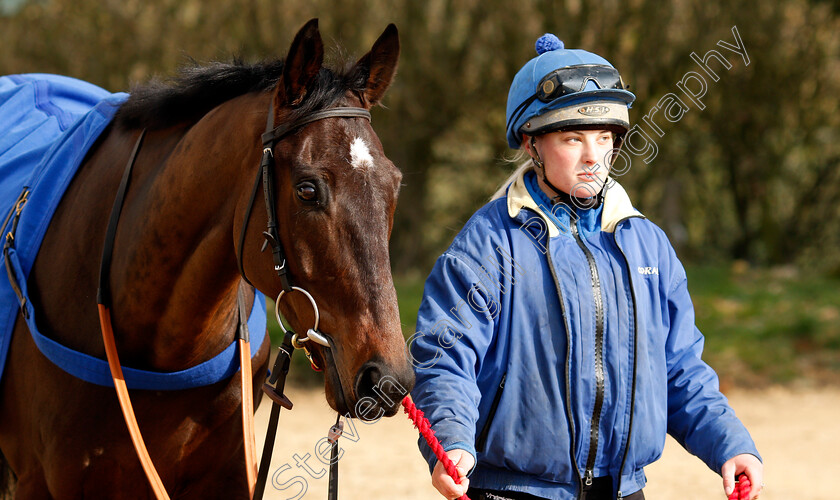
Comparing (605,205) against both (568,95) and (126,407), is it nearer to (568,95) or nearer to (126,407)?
(568,95)

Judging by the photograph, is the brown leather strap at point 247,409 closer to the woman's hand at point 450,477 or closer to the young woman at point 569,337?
the young woman at point 569,337

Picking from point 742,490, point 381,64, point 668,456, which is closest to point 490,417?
point 742,490

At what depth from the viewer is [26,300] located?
2.28 meters

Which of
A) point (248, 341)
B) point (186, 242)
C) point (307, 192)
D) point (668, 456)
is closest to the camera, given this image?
point (307, 192)

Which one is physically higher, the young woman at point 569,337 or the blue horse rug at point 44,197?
the young woman at point 569,337

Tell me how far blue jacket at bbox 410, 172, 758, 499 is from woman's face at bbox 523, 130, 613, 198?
10cm

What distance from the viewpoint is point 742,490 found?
6.23ft

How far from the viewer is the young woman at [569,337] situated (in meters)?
1.98

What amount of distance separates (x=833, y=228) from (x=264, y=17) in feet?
24.5

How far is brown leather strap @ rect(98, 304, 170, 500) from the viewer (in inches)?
83.6

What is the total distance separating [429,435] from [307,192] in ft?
1.89

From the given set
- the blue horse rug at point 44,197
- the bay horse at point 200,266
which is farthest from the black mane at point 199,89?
the blue horse rug at point 44,197

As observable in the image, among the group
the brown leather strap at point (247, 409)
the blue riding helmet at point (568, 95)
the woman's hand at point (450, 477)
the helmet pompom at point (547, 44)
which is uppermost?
the helmet pompom at point (547, 44)

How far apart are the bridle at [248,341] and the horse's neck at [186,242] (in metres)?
0.05
